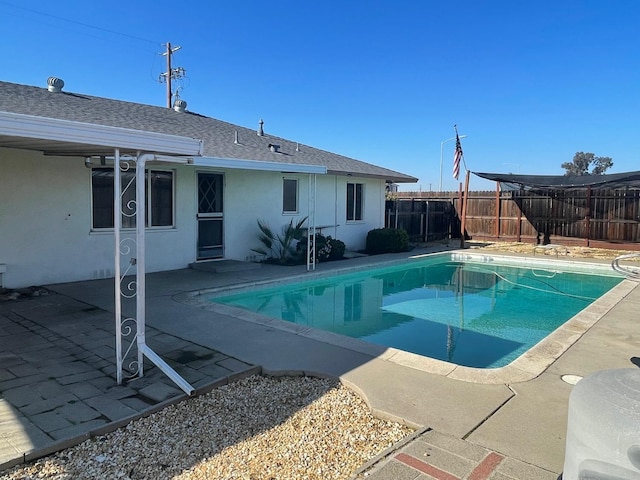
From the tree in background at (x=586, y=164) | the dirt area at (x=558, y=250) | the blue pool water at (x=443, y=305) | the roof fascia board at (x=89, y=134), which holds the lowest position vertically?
the blue pool water at (x=443, y=305)

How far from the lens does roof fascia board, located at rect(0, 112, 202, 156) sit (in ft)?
10.4

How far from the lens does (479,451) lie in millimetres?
3041

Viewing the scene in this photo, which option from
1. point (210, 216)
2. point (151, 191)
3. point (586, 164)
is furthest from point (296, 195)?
point (586, 164)

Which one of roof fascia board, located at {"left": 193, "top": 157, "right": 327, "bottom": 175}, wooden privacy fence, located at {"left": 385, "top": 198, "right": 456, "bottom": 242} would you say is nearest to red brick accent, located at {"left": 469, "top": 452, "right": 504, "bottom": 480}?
roof fascia board, located at {"left": 193, "top": 157, "right": 327, "bottom": 175}

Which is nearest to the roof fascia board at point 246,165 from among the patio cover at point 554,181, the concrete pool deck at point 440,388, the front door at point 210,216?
the front door at point 210,216

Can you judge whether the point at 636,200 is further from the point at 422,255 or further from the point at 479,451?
the point at 479,451

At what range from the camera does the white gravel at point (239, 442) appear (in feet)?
9.45

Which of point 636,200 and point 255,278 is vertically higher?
point 636,200

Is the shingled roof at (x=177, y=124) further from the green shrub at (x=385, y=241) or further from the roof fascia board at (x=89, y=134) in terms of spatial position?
the roof fascia board at (x=89, y=134)

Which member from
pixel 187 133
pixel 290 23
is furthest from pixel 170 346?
pixel 290 23

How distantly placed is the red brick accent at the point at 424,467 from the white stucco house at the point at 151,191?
325cm

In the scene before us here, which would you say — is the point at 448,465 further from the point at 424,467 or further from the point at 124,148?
the point at 124,148

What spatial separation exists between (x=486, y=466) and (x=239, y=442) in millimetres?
1678

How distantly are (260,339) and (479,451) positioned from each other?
3.09 metres
